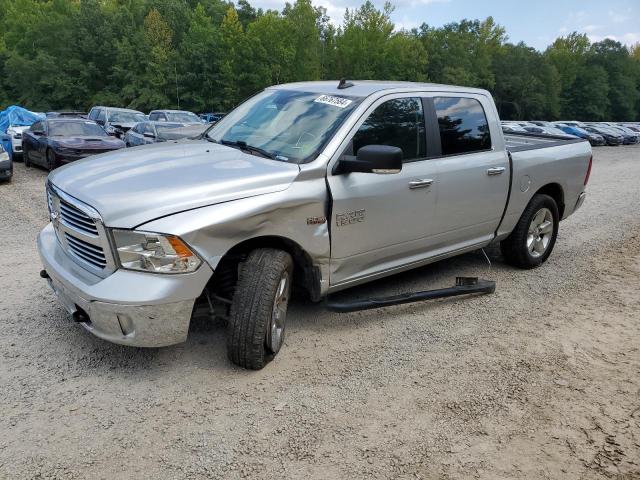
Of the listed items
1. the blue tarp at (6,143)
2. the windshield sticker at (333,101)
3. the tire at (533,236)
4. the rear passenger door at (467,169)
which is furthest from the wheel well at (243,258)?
the blue tarp at (6,143)

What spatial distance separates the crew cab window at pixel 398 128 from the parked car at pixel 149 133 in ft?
31.6

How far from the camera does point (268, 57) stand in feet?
163

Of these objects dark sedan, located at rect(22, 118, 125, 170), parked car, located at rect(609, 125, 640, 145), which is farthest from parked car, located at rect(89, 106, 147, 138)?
parked car, located at rect(609, 125, 640, 145)

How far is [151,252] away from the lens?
3.00 meters

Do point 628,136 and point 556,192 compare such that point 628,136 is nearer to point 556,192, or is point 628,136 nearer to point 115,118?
point 115,118

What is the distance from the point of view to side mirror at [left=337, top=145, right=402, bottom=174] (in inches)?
139

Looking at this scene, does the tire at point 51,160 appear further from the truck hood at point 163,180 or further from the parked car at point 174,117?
the truck hood at point 163,180

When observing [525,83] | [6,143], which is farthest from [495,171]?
[525,83]

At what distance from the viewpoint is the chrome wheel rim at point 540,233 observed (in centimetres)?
579

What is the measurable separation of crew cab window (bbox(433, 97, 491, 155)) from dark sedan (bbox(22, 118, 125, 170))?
998 centimetres

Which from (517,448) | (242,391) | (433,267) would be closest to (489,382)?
(517,448)

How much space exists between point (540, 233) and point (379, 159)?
3241 mm

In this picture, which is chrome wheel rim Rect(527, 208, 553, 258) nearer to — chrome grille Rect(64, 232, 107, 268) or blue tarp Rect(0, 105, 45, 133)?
chrome grille Rect(64, 232, 107, 268)

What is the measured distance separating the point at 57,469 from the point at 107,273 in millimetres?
1074
